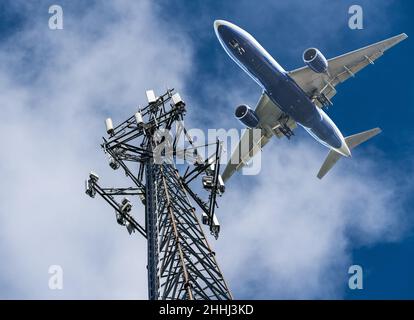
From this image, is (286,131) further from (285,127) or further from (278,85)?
(278,85)

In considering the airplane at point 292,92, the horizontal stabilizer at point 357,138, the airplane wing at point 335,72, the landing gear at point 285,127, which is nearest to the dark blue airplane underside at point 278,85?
the airplane at point 292,92

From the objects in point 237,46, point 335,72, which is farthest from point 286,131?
point 237,46

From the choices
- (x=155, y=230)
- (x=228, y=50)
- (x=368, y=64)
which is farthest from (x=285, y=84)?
(x=155, y=230)

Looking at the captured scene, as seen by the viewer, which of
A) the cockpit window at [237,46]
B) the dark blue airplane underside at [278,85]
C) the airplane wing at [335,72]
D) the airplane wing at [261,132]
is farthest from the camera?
the airplane wing at [261,132]

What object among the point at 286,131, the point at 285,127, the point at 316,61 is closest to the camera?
the point at 316,61

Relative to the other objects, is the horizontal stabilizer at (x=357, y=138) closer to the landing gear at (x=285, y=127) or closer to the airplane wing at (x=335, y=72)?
the airplane wing at (x=335, y=72)

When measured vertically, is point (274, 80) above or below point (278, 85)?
above
